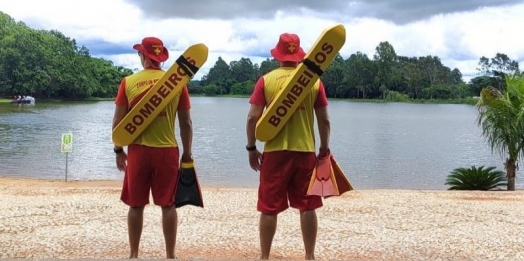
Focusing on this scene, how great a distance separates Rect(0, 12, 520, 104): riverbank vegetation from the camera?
88.0m

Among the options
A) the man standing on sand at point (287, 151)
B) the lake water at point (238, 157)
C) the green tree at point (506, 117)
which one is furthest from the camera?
the lake water at point (238, 157)

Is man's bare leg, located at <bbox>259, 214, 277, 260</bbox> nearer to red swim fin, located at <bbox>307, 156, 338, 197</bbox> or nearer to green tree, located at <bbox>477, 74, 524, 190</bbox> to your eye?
red swim fin, located at <bbox>307, 156, 338, 197</bbox>

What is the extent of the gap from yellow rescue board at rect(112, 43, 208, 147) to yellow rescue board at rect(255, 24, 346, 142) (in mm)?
751

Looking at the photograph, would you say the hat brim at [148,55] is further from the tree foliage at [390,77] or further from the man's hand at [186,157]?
the tree foliage at [390,77]

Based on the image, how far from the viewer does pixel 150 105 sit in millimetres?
4680

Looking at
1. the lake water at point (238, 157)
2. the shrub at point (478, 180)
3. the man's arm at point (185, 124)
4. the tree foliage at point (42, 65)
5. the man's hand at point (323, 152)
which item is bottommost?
the lake water at point (238, 157)

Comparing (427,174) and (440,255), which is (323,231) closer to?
(440,255)

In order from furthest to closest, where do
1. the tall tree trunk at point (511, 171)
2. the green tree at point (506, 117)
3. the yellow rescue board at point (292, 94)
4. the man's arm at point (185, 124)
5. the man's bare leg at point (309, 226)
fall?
the tall tree trunk at point (511, 171) < the green tree at point (506, 117) < the man's arm at point (185, 124) < the man's bare leg at point (309, 226) < the yellow rescue board at point (292, 94)

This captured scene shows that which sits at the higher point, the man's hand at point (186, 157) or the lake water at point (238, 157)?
the man's hand at point (186, 157)

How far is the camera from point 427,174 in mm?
20844

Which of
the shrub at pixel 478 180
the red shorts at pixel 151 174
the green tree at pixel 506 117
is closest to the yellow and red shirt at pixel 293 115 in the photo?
the red shorts at pixel 151 174

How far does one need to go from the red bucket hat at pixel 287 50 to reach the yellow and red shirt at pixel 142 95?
82 centimetres

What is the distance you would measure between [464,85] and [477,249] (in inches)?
5280

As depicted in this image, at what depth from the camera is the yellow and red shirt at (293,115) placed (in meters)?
4.71
